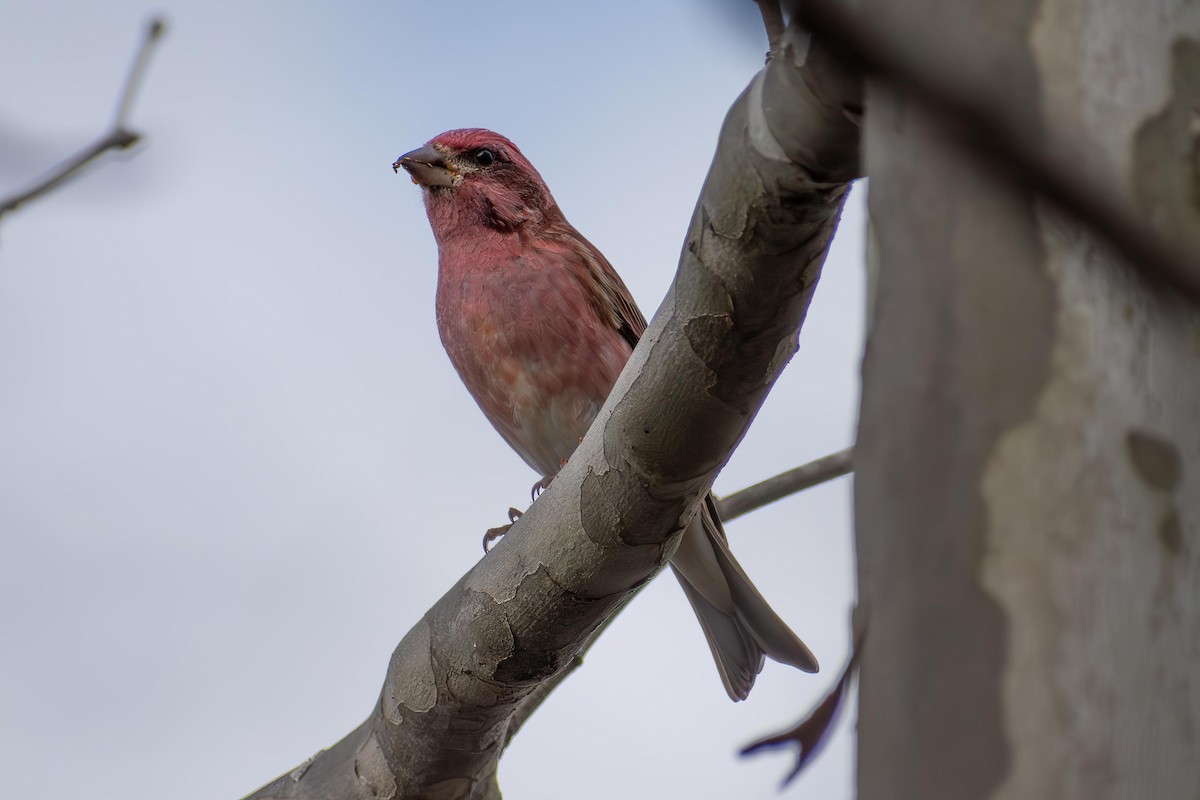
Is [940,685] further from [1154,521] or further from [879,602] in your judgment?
[1154,521]

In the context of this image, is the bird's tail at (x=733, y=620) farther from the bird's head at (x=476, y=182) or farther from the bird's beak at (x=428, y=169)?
the bird's beak at (x=428, y=169)

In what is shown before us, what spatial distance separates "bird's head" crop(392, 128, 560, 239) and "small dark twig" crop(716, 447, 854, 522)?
1.64 m

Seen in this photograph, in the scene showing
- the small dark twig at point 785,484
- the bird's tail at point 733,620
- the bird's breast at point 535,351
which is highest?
the bird's breast at point 535,351

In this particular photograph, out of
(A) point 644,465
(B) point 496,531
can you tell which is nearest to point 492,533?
(B) point 496,531

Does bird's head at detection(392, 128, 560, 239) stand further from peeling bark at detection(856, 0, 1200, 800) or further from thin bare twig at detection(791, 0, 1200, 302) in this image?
thin bare twig at detection(791, 0, 1200, 302)

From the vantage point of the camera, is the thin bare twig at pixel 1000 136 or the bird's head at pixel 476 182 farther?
the bird's head at pixel 476 182

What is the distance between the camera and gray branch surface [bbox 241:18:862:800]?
230 cm

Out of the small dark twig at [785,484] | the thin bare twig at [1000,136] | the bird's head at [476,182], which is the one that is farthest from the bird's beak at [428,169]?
the thin bare twig at [1000,136]

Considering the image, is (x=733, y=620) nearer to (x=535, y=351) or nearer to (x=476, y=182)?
(x=535, y=351)

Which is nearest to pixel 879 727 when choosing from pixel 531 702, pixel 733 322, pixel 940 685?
pixel 940 685

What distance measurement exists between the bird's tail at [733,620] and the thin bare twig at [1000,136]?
4.01m

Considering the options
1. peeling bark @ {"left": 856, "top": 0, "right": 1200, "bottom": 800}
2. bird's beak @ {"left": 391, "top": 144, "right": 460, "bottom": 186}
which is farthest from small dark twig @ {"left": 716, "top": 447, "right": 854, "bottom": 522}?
peeling bark @ {"left": 856, "top": 0, "right": 1200, "bottom": 800}

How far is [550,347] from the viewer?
16.7 ft

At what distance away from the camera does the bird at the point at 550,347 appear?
194 inches
